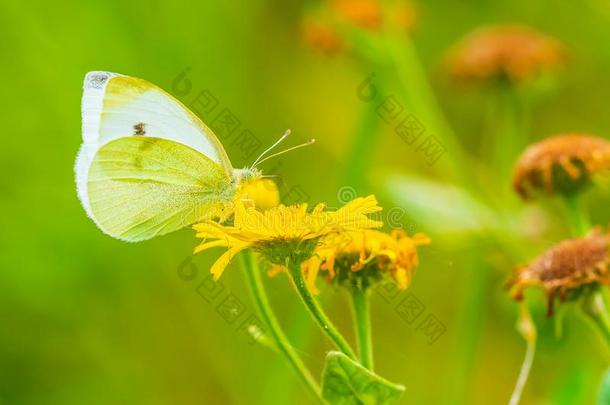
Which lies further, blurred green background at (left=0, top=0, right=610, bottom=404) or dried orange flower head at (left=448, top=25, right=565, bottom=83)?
dried orange flower head at (left=448, top=25, right=565, bottom=83)

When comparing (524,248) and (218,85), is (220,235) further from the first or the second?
(218,85)

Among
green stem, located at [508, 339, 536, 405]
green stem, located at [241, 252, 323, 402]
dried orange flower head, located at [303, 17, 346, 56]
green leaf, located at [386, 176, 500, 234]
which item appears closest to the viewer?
green stem, located at [241, 252, 323, 402]

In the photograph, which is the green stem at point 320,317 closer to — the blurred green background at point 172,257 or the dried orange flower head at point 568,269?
the dried orange flower head at point 568,269

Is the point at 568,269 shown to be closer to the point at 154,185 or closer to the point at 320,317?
the point at 320,317

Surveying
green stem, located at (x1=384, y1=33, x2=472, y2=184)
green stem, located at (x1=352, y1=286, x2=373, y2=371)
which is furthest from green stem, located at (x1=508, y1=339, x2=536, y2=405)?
green stem, located at (x1=384, y1=33, x2=472, y2=184)

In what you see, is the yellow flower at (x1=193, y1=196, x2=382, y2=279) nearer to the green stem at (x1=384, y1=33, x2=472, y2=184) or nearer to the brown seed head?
the green stem at (x1=384, y1=33, x2=472, y2=184)

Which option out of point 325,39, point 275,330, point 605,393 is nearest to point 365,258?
point 275,330
